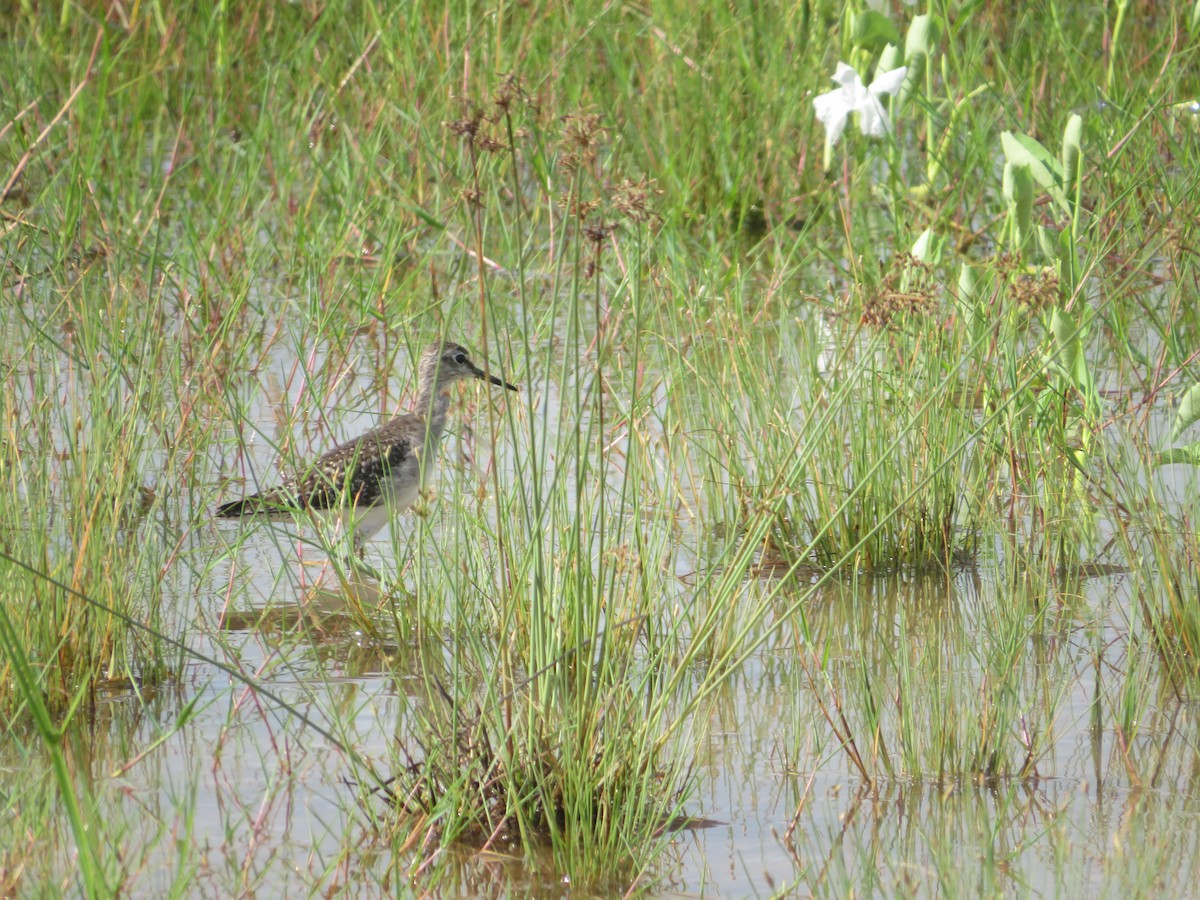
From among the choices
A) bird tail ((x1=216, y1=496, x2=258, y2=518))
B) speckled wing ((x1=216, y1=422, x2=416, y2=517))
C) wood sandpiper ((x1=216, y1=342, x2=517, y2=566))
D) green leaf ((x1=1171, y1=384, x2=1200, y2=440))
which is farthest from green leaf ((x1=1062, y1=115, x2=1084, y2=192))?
bird tail ((x1=216, y1=496, x2=258, y2=518))

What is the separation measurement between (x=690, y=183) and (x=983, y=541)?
12.1ft

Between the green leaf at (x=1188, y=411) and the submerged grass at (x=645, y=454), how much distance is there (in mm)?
159

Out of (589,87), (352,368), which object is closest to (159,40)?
(589,87)

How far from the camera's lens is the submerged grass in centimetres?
326

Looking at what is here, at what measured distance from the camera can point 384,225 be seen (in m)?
7.32

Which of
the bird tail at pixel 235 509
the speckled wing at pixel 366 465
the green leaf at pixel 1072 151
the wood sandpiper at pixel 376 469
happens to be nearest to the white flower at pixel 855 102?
the green leaf at pixel 1072 151

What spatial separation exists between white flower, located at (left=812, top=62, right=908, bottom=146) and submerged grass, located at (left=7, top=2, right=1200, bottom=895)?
38 cm

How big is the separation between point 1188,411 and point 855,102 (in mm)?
1437

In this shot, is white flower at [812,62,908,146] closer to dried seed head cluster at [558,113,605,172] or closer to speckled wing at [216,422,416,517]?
speckled wing at [216,422,416,517]

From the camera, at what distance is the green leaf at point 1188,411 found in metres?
4.57

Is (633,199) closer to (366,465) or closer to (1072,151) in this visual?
(1072,151)

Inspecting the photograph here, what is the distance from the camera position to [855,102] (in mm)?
5242

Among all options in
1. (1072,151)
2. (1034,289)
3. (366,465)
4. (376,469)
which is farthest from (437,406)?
(1034,289)

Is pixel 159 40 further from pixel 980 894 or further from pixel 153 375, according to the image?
pixel 980 894
